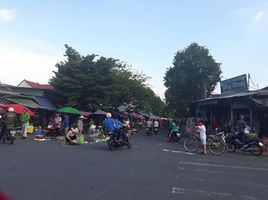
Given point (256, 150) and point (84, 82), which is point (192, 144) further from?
point (84, 82)

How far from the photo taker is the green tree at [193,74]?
4859cm

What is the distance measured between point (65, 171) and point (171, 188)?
3.12 meters

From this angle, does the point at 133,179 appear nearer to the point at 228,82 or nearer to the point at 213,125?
the point at 213,125

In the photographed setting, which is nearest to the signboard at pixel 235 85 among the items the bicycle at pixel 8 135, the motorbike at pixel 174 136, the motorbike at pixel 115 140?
the motorbike at pixel 174 136

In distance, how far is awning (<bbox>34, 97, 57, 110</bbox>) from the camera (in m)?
36.7

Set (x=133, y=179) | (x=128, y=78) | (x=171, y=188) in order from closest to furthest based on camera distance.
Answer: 1. (x=171, y=188)
2. (x=133, y=179)
3. (x=128, y=78)

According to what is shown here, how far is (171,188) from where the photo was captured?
886cm

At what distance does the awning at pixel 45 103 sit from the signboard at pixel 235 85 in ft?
52.6

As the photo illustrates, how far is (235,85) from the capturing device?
110 feet

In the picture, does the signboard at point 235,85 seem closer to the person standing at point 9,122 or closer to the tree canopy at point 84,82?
the tree canopy at point 84,82

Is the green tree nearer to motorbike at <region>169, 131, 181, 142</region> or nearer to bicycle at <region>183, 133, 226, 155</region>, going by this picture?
motorbike at <region>169, 131, 181, 142</region>

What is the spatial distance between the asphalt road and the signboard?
60.0 ft

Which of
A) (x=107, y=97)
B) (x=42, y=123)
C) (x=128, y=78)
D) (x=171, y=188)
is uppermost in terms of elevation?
(x=128, y=78)

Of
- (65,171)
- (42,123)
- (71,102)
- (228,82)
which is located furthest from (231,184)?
(71,102)
